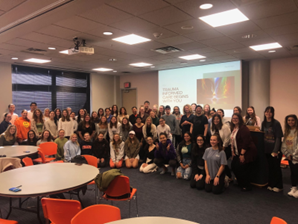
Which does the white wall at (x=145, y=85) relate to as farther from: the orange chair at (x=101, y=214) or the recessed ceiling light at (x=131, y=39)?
the orange chair at (x=101, y=214)

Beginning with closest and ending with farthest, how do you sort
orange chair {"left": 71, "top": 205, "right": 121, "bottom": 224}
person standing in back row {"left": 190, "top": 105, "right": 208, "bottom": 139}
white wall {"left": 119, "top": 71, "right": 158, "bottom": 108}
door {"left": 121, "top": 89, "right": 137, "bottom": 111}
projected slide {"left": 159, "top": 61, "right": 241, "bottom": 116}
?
orange chair {"left": 71, "top": 205, "right": 121, "bottom": 224} → person standing in back row {"left": 190, "top": 105, "right": 208, "bottom": 139} → projected slide {"left": 159, "top": 61, "right": 241, "bottom": 116} → white wall {"left": 119, "top": 71, "right": 158, "bottom": 108} → door {"left": 121, "top": 89, "right": 137, "bottom": 111}

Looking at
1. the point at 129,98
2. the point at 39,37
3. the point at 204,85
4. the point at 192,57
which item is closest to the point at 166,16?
the point at 39,37

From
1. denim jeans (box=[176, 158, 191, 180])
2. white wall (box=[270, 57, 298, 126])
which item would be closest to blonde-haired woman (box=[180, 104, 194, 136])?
denim jeans (box=[176, 158, 191, 180])

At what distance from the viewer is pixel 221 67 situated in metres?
8.07

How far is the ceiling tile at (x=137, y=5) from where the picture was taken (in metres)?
3.18

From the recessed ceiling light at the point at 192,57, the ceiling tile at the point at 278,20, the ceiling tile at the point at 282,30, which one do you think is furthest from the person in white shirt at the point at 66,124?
the ceiling tile at the point at 282,30

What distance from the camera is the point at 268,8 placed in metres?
3.48

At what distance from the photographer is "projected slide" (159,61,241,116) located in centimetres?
786

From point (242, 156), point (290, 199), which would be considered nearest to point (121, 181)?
point (242, 156)

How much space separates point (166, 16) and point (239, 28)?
5.22 feet

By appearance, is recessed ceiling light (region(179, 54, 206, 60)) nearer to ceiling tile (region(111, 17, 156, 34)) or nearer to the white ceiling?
the white ceiling

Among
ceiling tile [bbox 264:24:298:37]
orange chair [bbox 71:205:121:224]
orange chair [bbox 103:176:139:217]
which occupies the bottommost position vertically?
orange chair [bbox 103:176:139:217]

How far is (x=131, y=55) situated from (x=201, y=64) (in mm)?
2922

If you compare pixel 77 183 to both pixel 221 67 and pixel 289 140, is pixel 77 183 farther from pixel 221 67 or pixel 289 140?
pixel 221 67
